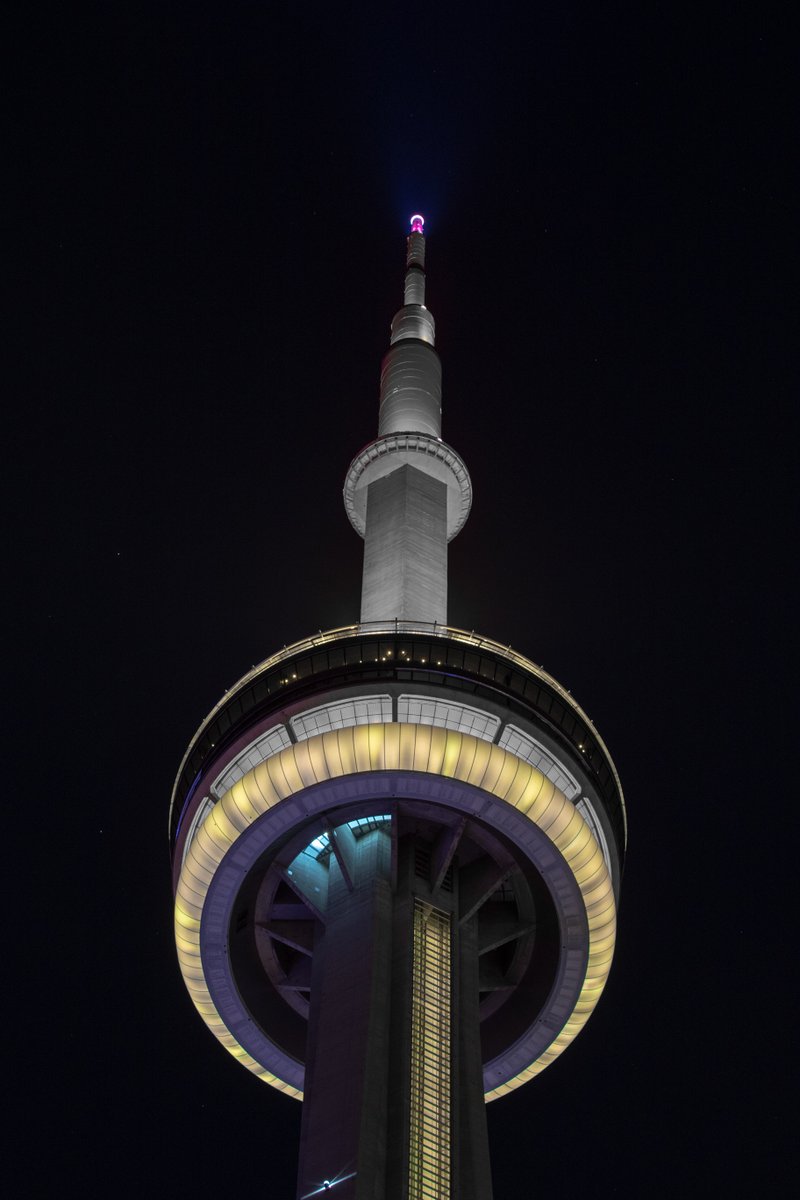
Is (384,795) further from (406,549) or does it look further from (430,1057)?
(406,549)

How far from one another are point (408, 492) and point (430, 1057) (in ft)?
83.9

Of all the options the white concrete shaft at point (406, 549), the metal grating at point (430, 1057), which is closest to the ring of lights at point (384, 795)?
the metal grating at point (430, 1057)

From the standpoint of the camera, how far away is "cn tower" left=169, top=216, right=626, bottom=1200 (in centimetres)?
4025

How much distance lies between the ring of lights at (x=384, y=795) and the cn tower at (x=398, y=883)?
7 centimetres

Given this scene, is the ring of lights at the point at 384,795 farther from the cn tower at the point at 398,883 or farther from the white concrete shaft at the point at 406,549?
the white concrete shaft at the point at 406,549

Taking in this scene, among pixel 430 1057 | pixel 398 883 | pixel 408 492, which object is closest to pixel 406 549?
pixel 408 492

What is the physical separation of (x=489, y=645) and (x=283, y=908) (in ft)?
39.0

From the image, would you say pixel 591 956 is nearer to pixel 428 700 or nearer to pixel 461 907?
pixel 461 907

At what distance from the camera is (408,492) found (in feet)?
193

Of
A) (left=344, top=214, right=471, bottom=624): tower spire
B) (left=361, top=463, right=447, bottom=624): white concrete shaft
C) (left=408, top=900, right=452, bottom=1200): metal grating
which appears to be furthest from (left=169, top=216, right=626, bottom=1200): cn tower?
(left=344, top=214, right=471, bottom=624): tower spire

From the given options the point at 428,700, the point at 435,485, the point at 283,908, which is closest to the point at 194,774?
the point at 283,908

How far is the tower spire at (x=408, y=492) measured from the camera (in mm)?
53719

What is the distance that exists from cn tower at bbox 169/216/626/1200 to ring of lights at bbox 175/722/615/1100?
0.25 ft

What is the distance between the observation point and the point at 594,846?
44.5 m
